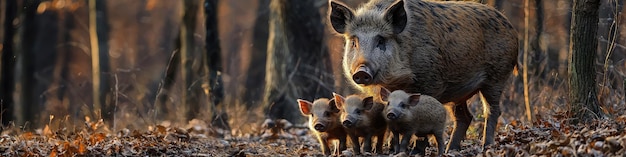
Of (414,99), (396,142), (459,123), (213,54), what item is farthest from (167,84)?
(414,99)

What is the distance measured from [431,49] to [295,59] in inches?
327

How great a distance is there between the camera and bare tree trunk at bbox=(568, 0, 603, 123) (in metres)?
11.4

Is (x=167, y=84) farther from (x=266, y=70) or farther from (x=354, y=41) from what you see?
(x=354, y=41)

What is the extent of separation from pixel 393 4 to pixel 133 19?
42702 mm

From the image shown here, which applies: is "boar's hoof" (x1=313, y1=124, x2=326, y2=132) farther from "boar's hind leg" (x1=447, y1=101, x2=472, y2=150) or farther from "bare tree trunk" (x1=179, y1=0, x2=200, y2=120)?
"bare tree trunk" (x1=179, y1=0, x2=200, y2=120)

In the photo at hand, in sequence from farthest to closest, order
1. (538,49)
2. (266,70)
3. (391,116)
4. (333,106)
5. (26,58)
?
1. (26,58)
2. (266,70)
3. (538,49)
4. (333,106)
5. (391,116)

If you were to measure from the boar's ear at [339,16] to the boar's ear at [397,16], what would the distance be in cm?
43

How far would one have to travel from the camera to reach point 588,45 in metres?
11.5

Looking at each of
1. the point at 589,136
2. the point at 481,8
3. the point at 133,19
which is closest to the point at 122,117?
the point at 481,8

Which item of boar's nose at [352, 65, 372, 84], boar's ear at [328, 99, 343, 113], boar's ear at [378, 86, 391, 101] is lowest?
boar's ear at [328, 99, 343, 113]

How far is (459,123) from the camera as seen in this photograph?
1249 cm

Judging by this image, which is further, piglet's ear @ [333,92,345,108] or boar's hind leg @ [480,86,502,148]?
boar's hind leg @ [480,86,502,148]

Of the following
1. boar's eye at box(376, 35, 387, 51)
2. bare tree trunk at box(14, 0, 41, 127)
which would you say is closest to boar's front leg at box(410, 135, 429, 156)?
boar's eye at box(376, 35, 387, 51)

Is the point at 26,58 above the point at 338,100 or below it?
above
